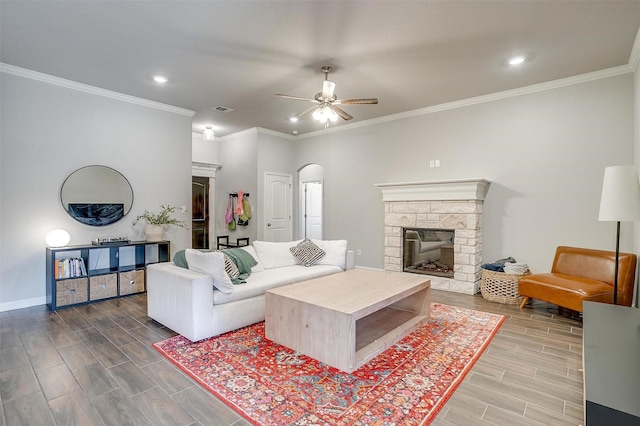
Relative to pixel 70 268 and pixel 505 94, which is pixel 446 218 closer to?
pixel 505 94

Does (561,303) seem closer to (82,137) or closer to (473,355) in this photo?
(473,355)

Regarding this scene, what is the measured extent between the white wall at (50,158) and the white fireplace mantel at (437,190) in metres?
3.92

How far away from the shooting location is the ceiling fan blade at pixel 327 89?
352 centimetres

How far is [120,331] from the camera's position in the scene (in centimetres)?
320

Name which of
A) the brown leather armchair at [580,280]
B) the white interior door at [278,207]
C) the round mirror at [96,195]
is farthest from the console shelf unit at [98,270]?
the brown leather armchair at [580,280]

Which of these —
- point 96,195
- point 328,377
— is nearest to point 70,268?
point 96,195

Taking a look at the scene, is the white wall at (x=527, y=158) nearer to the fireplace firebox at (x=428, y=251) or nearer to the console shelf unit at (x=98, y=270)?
the fireplace firebox at (x=428, y=251)

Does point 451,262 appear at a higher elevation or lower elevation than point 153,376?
higher

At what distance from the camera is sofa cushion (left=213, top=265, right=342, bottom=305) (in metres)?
3.12

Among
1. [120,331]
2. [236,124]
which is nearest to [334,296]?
[120,331]

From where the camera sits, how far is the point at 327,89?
140 inches

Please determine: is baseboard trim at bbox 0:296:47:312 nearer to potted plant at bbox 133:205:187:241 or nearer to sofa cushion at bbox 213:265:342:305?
potted plant at bbox 133:205:187:241

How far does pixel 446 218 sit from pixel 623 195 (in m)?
2.24

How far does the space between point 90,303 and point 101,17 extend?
11.0ft
